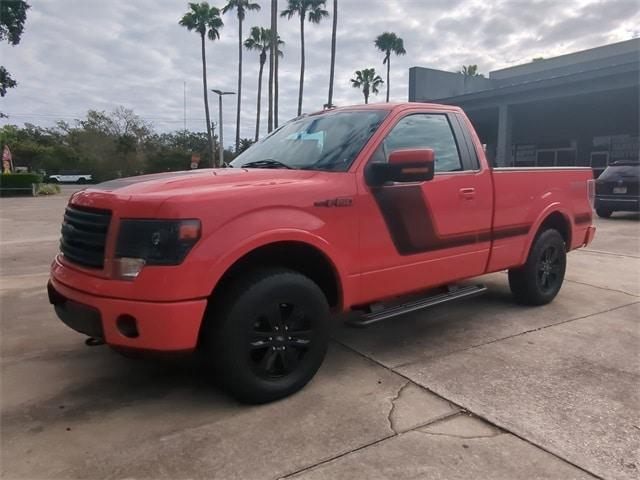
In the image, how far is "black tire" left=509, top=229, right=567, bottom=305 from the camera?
5035 millimetres

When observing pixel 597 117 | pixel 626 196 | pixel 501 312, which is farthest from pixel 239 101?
pixel 501 312

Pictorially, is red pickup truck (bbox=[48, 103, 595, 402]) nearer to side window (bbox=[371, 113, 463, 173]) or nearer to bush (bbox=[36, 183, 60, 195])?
side window (bbox=[371, 113, 463, 173])

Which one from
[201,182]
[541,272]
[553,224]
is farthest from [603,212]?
[201,182]

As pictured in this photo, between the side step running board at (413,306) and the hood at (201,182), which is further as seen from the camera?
the side step running board at (413,306)

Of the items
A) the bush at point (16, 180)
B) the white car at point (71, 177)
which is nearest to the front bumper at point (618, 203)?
the bush at point (16, 180)

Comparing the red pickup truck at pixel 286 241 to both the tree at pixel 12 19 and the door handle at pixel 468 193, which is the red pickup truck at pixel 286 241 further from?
the tree at pixel 12 19

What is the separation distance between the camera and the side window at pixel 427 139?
3807mm

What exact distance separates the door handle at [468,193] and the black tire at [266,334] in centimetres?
165

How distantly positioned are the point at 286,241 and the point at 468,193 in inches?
73.6

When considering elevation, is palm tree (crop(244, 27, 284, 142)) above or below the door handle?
above

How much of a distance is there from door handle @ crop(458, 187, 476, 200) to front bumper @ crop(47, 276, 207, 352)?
238 cm

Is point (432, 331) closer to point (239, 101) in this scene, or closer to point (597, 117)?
point (597, 117)

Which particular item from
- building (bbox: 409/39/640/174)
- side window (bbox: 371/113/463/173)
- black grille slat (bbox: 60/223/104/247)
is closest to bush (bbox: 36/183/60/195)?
building (bbox: 409/39/640/174)

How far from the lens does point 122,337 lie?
2758mm
